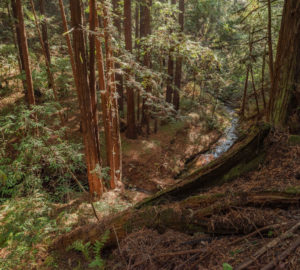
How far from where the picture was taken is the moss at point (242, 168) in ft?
11.7

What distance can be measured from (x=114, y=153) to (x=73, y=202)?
2.48 metres

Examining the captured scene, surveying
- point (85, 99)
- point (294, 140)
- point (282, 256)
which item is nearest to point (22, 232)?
point (85, 99)

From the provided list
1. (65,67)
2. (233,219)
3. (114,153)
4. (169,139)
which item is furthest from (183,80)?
(233,219)

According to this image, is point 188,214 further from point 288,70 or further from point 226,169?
point 288,70

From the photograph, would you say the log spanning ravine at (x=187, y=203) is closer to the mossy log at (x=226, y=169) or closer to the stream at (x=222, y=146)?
the mossy log at (x=226, y=169)

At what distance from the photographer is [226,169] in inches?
145

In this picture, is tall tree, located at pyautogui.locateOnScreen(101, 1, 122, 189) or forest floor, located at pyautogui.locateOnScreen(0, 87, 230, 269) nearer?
forest floor, located at pyautogui.locateOnScreen(0, 87, 230, 269)

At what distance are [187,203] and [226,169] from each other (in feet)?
3.78

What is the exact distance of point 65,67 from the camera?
1262 cm

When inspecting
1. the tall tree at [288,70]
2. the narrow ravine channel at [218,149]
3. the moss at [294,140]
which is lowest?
the narrow ravine channel at [218,149]

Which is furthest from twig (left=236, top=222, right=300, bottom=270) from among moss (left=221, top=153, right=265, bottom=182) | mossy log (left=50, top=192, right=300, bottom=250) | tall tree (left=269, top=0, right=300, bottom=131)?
tall tree (left=269, top=0, right=300, bottom=131)

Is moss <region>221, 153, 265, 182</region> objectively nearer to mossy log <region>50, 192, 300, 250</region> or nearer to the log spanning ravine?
the log spanning ravine

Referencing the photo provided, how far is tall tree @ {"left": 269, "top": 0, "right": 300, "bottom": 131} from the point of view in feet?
15.4

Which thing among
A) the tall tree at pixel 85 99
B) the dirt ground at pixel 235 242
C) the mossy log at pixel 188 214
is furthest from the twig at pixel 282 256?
the tall tree at pixel 85 99
